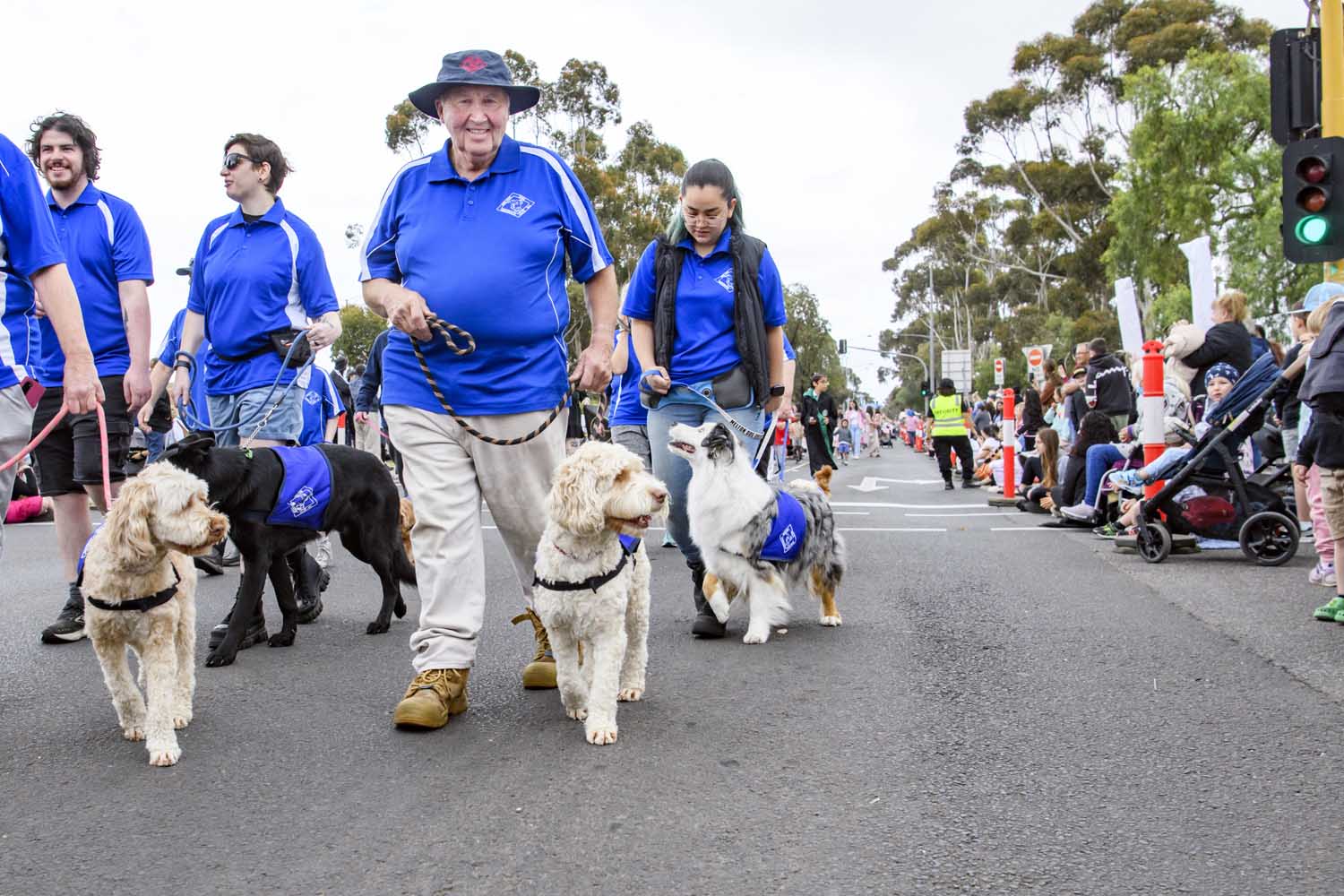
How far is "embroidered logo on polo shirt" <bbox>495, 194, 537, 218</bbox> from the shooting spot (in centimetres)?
427

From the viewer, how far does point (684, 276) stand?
581 cm

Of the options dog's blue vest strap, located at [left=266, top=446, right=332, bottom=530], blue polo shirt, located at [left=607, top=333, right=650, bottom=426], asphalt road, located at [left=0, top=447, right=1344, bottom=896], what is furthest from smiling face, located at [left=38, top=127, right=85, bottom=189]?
blue polo shirt, located at [left=607, top=333, right=650, bottom=426]

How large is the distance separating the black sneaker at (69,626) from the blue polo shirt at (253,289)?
1.28 metres

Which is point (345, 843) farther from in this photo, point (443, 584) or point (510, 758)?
point (443, 584)

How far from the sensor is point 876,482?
2195 cm

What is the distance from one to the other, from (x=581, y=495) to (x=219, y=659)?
7.80 feet

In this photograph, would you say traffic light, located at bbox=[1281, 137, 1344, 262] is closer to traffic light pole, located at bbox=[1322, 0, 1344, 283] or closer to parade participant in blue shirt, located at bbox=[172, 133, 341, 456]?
traffic light pole, located at bbox=[1322, 0, 1344, 283]

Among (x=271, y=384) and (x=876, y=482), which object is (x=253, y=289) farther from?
(x=876, y=482)

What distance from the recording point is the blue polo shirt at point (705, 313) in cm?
578

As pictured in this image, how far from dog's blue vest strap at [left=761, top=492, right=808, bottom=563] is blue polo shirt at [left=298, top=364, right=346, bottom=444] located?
98.8 inches

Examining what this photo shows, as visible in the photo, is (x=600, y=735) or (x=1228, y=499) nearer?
(x=600, y=735)

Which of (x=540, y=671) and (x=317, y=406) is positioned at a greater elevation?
(x=317, y=406)

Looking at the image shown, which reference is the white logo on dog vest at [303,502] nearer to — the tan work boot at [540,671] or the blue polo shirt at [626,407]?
the tan work boot at [540,671]

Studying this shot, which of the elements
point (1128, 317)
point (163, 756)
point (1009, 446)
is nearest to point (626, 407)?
point (163, 756)
